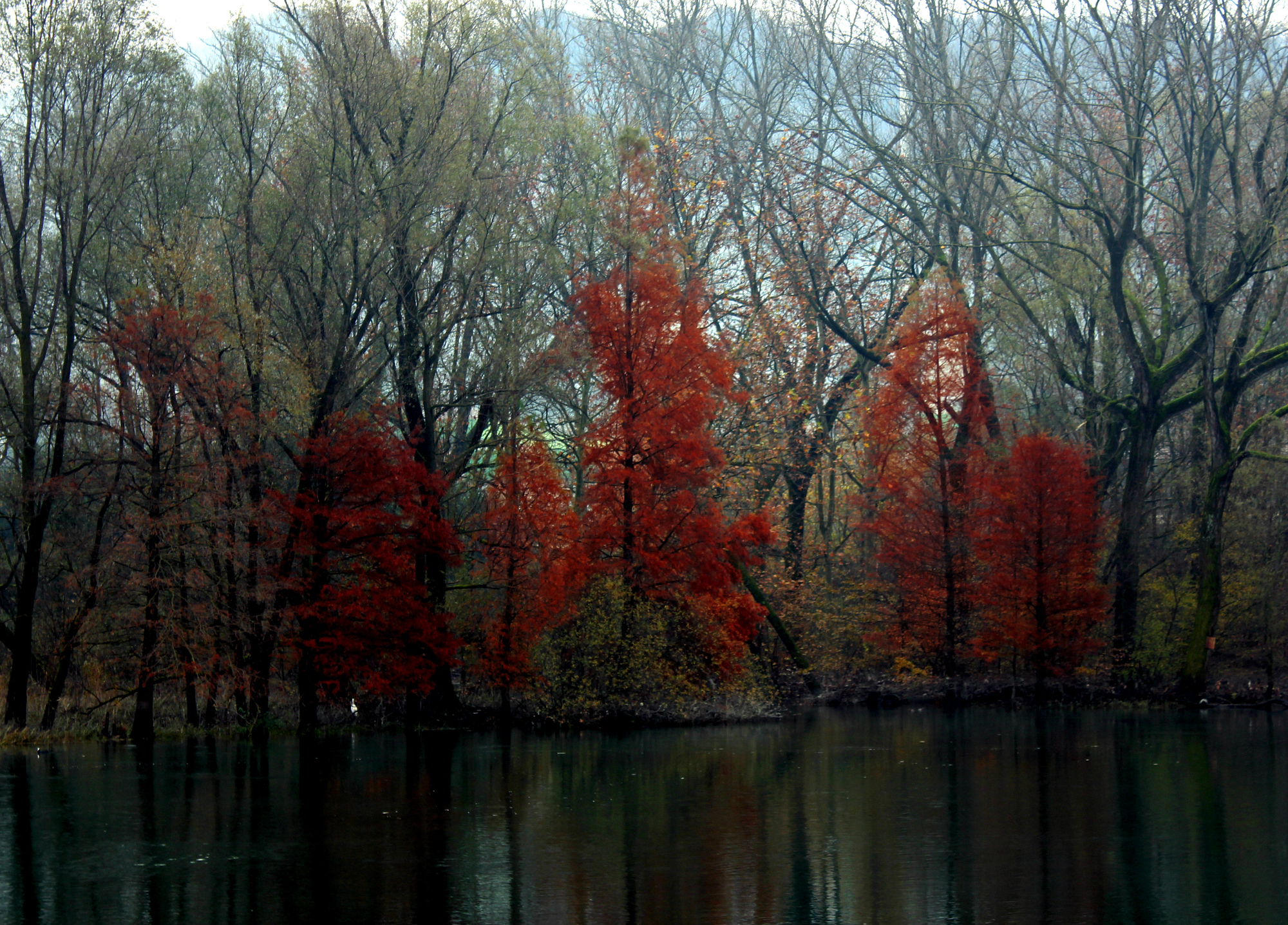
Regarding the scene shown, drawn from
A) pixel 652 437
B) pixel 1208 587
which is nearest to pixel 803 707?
pixel 652 437

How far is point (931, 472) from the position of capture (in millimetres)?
32500

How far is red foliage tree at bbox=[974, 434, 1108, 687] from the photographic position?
3005 cm

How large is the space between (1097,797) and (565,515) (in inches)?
545

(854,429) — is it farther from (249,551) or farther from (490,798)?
(490,798)

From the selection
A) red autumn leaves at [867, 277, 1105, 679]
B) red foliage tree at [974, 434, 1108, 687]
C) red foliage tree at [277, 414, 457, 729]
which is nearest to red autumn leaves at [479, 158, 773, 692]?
red foliage tree at [277, 414, 457, 729]

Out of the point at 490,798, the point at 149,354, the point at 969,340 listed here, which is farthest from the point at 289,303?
the point at 969,340

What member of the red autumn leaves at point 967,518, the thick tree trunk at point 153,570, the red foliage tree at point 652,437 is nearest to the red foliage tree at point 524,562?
the red foliage tree at point 652,437

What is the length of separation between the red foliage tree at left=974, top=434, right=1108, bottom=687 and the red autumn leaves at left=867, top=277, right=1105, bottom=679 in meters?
0.03

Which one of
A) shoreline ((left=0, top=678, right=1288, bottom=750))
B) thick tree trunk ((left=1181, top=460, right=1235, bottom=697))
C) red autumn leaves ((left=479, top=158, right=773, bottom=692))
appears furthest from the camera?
thick tree trunk ((left=1181, top=460, right=1235, bottom=697))

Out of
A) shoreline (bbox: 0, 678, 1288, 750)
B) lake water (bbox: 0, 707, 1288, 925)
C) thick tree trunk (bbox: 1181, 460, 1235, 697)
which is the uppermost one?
thick tree trunk (bbox: 1181, 460, 1235, 697)

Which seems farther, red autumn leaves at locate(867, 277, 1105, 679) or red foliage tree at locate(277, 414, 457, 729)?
red autumn leaves at locate(867, 277, 1105, 679)

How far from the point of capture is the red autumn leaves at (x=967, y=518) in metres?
30.2

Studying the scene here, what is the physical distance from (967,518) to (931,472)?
1550mm

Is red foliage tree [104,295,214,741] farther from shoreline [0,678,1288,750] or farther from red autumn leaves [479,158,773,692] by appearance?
red autumn leaves [479,158,773,692]
